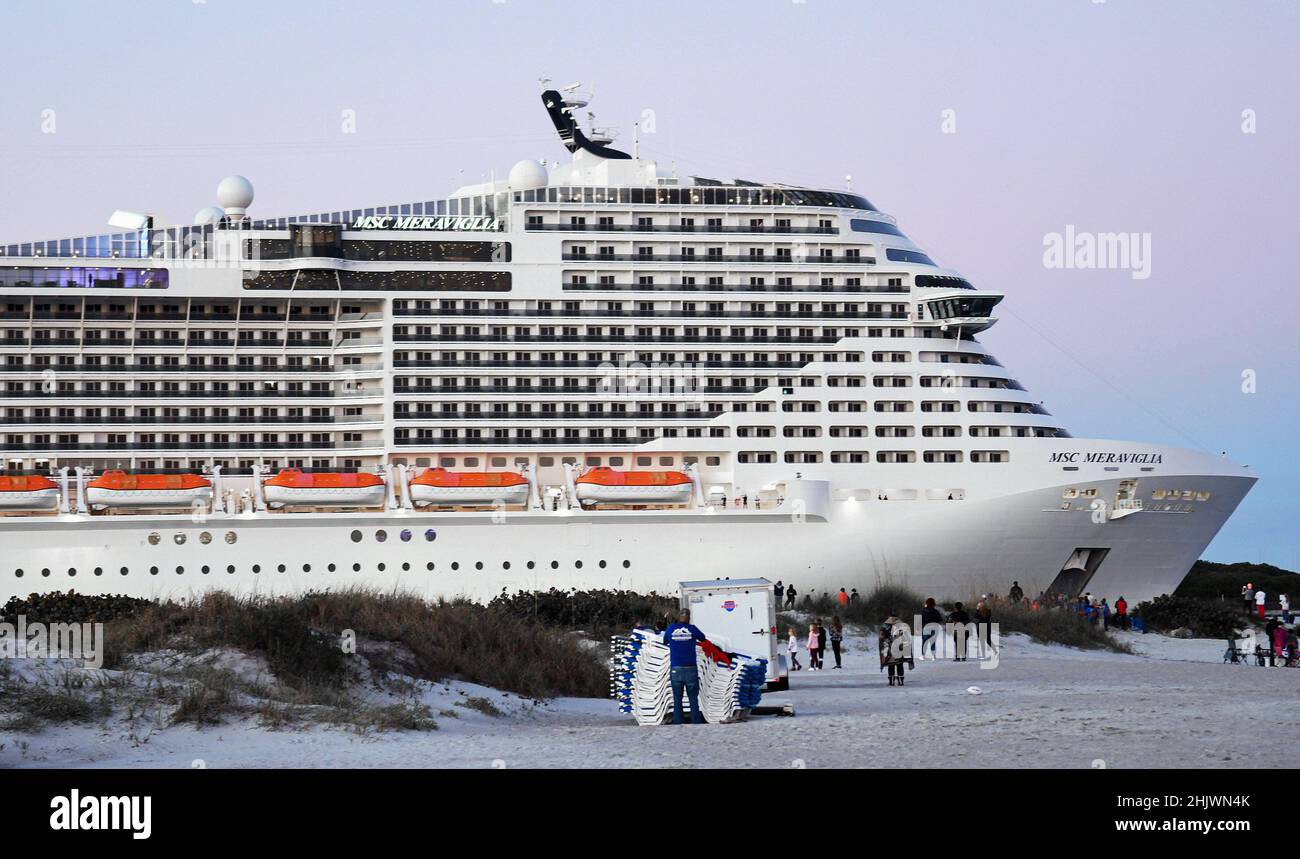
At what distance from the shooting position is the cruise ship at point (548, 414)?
48.9 meters

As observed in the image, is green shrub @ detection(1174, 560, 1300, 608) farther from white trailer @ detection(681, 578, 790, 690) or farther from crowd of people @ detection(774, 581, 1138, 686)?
white trailer @ detection(681, 578, 790, 690)

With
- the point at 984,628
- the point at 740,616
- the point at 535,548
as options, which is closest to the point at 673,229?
the point at 535,548

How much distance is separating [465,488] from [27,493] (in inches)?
491

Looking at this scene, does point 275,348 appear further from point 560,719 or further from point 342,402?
point 560,719

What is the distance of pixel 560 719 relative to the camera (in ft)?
78.0

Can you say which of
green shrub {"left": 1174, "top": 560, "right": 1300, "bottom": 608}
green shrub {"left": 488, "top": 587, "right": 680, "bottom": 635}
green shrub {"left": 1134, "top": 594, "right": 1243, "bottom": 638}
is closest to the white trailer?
green shrub {"left": 488, "top": 587, "right": 680, "bottom": 635}

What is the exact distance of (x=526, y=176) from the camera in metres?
54.2

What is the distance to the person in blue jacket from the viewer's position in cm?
2155

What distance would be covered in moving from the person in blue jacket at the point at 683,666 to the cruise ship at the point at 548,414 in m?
26.7

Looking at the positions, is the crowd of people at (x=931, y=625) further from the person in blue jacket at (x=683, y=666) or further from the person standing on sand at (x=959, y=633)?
the person in blue jacket at (x=683, y=666)

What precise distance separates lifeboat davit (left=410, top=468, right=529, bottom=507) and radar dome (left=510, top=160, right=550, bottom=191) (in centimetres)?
1025

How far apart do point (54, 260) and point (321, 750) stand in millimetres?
38409
